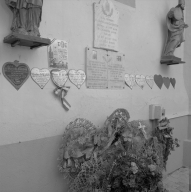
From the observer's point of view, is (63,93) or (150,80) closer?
(63,93)

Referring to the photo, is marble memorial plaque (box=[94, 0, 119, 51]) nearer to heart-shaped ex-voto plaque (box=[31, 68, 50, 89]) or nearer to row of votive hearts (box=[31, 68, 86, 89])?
row of votive hearts (box=[31, 68, 86, 89])

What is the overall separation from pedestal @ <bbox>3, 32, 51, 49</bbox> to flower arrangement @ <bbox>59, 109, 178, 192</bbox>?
98cm

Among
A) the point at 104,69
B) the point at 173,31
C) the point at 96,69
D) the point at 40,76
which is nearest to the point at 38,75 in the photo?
the point at 40,76

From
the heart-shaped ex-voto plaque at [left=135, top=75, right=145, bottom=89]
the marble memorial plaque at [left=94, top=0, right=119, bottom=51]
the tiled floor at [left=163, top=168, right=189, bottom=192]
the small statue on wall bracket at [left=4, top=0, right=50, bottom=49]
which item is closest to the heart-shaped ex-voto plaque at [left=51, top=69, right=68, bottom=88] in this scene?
the small statue on wall bracket at [left=4, top=0, right=50, bottom=49]

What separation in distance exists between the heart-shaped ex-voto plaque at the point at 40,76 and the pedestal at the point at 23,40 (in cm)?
27

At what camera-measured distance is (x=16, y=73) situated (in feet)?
7.38

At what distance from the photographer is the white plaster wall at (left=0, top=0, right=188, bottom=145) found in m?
2.26

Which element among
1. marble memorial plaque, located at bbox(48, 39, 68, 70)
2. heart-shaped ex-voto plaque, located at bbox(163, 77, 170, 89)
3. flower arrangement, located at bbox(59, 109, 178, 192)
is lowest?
flower arrangement, located at bbox(59, 109, 178, 192)

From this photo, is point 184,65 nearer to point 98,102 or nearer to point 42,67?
point 98,102

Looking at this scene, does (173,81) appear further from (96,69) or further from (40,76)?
(40,76)

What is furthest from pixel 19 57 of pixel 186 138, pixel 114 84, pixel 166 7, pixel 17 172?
pixel 186 138

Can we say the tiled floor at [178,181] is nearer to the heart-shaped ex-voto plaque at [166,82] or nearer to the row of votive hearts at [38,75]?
the heart-shaped ex-voto plaque at [166,82]

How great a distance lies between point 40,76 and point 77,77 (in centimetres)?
49

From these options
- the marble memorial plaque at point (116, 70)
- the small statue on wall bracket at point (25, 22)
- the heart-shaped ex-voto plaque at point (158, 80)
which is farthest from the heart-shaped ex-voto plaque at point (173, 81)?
the small statue on wall bracket at point (25, 22)
